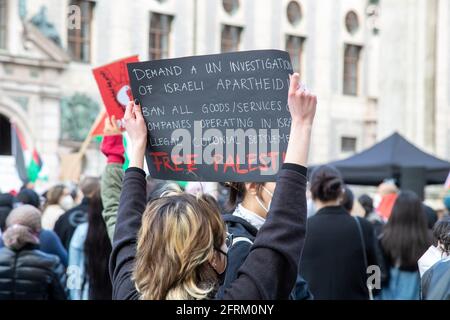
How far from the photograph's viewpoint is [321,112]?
29.4m

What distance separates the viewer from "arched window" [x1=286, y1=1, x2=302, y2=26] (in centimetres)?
2758

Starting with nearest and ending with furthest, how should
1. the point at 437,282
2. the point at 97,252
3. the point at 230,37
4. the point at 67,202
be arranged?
the point at 437,282 < the point at 97,252 < the point at 67,202 < the point at 230,37

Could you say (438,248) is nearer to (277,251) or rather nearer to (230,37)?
(277,251)

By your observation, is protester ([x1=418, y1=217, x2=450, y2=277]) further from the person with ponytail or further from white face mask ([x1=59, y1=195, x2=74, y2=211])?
white face mask ([x1=59, y1=195, x2=74, y2=211])

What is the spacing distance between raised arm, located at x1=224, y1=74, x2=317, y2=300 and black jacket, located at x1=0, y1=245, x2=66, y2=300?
317 cm


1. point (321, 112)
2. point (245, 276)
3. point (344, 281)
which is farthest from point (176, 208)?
point (321, 112)

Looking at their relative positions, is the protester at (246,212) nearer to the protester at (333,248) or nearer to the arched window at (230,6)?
the protester at (333,248)

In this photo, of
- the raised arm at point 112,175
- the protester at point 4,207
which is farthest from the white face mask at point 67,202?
the raised arm at point 112,175

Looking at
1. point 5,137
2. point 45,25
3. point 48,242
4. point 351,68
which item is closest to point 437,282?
point 48,242

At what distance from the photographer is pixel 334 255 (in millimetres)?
5258

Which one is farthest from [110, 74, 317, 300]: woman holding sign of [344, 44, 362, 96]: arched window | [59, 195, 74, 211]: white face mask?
[344, 44, 362, 96]: arched window

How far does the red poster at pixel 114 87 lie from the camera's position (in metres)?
4.65

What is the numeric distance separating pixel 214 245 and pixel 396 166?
998 cm
